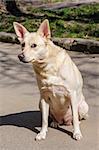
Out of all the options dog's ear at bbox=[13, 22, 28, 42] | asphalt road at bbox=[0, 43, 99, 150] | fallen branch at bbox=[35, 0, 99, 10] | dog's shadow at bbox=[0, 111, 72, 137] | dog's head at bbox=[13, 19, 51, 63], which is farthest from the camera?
fallen branch at bbox=[35, 0, 99, 10]

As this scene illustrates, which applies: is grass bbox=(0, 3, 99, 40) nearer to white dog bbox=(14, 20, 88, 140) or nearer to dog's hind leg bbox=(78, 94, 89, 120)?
dog's hind leg bbox=(78, 94, 89, 120)

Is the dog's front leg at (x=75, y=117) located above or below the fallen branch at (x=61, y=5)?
above

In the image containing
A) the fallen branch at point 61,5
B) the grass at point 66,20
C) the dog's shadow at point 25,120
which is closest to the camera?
the dog's shadow at point 25,120

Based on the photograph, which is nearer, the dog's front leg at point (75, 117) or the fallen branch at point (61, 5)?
the dog's front leg at point (75, 117)

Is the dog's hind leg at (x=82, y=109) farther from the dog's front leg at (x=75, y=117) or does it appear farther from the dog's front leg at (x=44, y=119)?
the dog's front leg at (x=44, y=119)

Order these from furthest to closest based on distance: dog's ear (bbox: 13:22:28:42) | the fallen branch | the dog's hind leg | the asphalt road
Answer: the fallen branch
the dog's hind leg
the asphalt road
dog's ear (bbox: 13:22:28:42)

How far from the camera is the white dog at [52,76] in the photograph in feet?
14.4

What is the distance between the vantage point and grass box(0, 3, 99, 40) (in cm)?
923

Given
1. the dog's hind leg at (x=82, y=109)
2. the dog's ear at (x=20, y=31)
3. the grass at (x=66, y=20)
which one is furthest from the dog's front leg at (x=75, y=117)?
the grass at (x=66, y=20)

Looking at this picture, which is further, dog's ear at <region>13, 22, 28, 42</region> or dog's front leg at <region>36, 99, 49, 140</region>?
dog's front leg at <region>36, 99, 49, 140</region>

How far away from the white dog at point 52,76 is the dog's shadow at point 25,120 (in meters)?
0.28

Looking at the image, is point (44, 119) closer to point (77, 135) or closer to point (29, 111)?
point (77, 135)

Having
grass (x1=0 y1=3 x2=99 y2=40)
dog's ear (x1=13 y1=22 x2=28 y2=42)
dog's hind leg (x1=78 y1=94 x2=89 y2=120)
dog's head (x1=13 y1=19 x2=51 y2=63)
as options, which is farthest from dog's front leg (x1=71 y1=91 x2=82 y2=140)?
grass (x1=0 y1=3 x2=99 y2=40)

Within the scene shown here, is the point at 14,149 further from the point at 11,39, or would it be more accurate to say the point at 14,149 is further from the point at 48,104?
the point at 11,39
